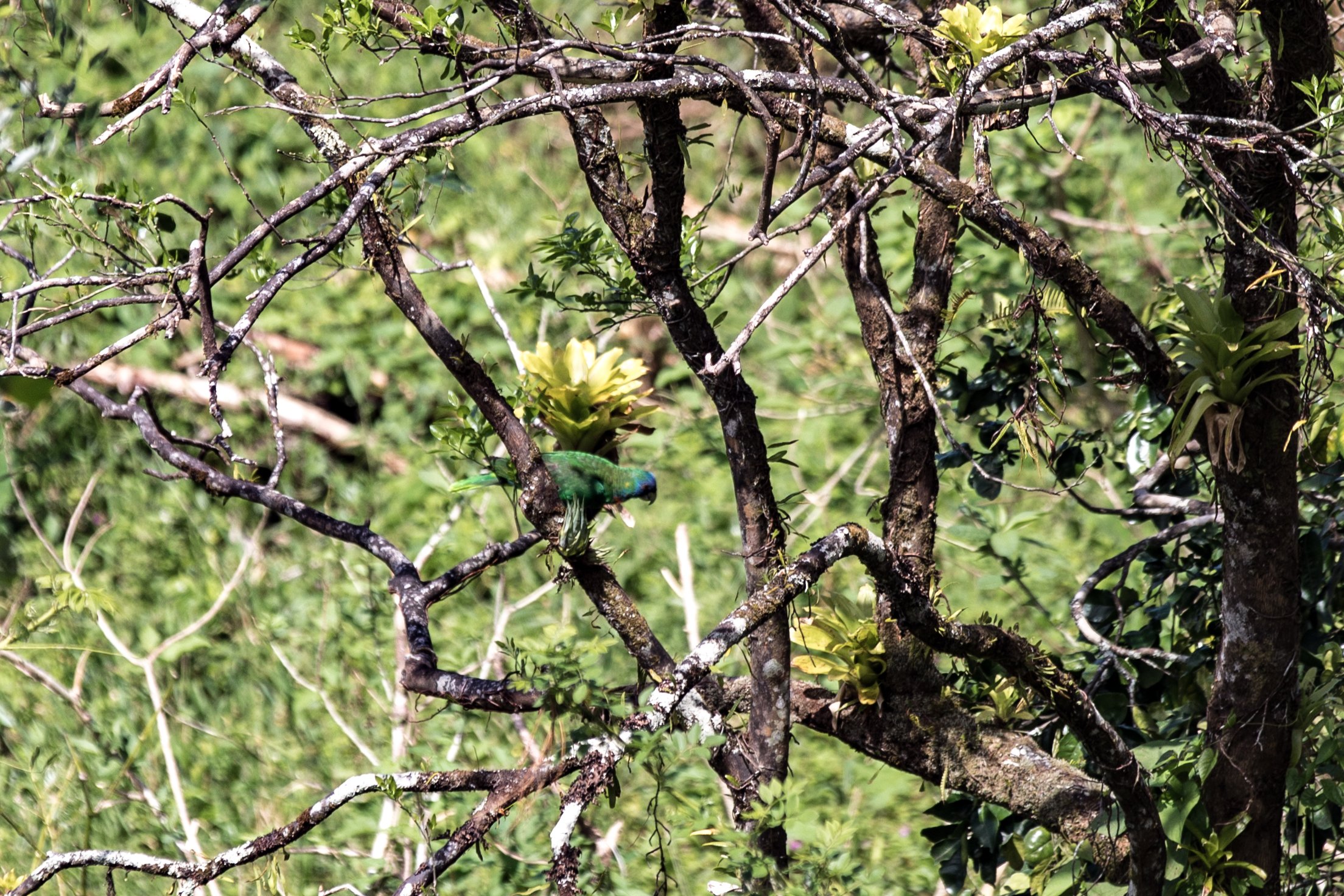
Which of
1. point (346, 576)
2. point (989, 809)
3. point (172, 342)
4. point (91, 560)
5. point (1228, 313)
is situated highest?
point (172, 342)

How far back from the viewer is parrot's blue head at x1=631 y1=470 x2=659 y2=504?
2361 mm

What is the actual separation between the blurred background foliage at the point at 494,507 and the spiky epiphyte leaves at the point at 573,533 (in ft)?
0.38

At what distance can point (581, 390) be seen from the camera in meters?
2.14

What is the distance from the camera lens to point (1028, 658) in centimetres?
189

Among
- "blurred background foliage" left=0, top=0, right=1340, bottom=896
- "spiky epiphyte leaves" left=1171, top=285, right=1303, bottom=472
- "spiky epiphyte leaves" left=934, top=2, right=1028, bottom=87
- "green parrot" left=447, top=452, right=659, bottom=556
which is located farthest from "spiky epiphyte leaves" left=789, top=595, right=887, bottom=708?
"spiky epiphyte leaves" left=934, top=2, right=1028, bottom=87

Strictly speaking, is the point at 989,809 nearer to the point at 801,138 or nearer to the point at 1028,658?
the point at 1028,658

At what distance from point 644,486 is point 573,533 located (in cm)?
62

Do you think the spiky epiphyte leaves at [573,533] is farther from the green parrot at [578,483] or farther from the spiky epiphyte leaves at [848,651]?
the spiky epiphyte leaves at [848,651]

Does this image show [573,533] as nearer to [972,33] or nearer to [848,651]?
[848,651]

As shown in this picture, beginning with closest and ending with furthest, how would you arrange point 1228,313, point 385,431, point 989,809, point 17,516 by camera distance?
point 1228,313, point 989,809, point 17,516, point 385,431

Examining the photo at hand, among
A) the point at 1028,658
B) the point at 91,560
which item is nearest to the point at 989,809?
the point at 1028,658

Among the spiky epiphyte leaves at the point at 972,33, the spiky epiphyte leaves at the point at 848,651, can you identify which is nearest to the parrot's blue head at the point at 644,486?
the spiky epiphyte leaves at the point at 848,651

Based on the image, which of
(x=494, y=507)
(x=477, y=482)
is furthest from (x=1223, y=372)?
(x=494, y=507)

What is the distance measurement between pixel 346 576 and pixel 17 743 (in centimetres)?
118
